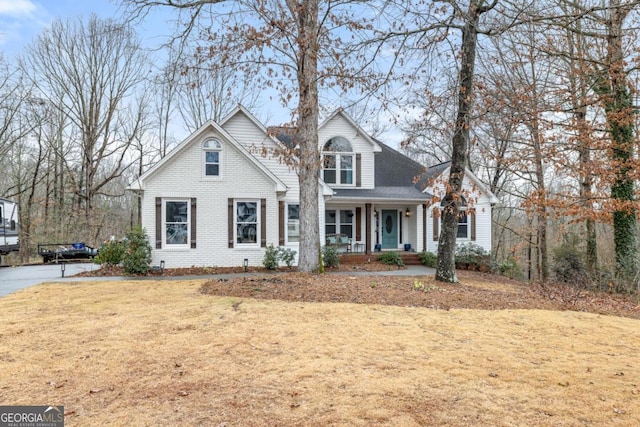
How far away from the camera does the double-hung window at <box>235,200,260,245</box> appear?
15062mm

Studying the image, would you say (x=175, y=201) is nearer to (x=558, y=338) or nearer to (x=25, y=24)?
(x=558, y=338)

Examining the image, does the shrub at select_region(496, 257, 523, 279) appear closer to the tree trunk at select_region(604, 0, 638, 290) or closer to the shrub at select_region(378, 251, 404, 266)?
the shrub at select_region(378, 251, 404, 266)

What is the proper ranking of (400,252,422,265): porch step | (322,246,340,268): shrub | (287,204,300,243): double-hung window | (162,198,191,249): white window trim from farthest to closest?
1. (400,252,422,265): porch step
2. (287,204,300,243): double-hung window
3. (322,246,340,268): shrub
4. (162,198,191,249): white window trim

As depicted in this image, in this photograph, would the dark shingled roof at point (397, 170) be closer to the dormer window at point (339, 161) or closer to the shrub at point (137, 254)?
the dormer window at point (339, 161)

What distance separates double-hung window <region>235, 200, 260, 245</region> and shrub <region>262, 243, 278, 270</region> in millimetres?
733

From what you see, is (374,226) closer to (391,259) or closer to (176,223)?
(391,259)

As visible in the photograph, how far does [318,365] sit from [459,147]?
8.45 meters

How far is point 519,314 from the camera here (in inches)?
281

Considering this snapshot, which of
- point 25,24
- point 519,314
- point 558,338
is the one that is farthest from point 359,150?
point 25,24

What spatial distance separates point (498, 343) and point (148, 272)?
11.9 meters

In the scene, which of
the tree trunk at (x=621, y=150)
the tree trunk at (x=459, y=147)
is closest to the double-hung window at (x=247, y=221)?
the tree trunk at (x=459, y=147)

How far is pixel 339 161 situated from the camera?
18.6 meters

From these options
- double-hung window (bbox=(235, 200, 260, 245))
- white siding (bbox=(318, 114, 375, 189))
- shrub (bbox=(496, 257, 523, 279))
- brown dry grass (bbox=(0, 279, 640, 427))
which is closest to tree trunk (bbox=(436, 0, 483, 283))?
brown dry grass (bbox=(0, 279, 640, 427))

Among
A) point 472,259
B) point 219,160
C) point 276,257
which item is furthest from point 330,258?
point 472,259
